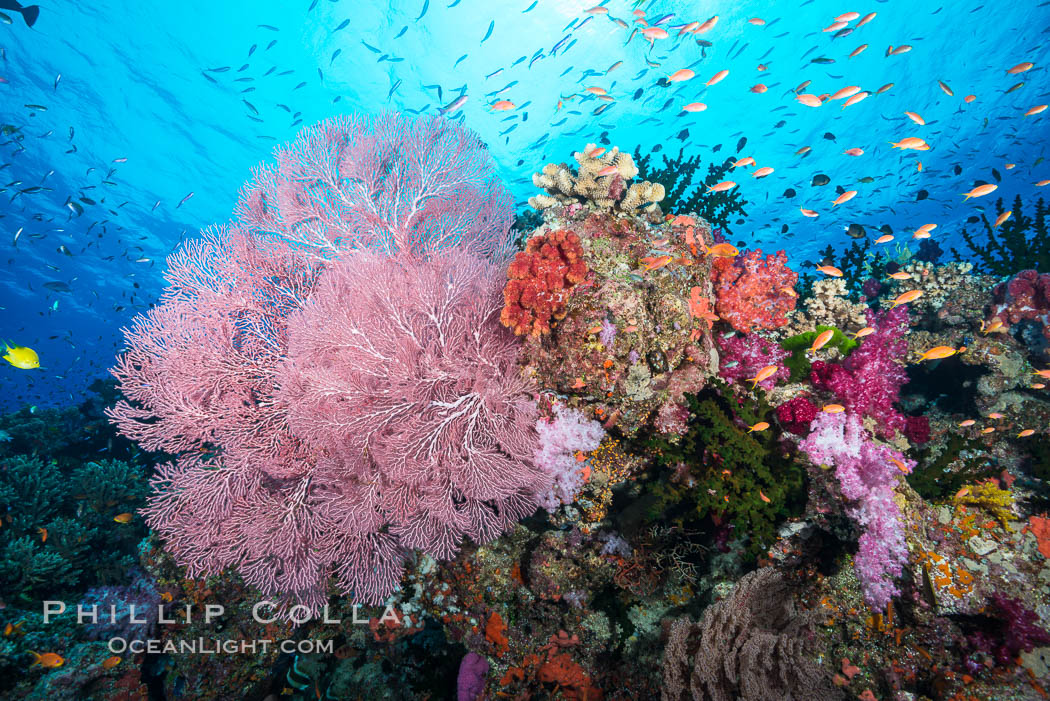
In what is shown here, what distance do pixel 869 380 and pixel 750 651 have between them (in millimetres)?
3093

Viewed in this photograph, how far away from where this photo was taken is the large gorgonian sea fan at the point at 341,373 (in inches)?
166

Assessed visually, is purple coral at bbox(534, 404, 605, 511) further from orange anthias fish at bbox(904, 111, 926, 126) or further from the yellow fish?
orange anthias fish at bbox(904, 111, 926, 126)

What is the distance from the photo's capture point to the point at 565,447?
4.29 meters

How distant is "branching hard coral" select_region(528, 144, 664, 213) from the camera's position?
5.45 m

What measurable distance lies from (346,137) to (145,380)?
457cm

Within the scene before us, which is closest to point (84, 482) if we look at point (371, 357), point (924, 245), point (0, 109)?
point (371, 357)

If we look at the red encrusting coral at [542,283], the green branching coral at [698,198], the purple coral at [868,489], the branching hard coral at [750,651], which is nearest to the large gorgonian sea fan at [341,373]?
the red encrusting coral at [542,283]

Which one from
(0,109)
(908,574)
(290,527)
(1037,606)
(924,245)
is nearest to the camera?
(1037,606)

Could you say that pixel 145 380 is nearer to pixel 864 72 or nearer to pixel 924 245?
pixel 924 245

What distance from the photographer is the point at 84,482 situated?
26.8 ft

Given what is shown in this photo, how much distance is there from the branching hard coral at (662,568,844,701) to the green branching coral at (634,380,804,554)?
1.46ft

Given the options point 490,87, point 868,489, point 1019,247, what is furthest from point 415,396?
point 490,87

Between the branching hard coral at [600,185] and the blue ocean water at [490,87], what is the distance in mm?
11323

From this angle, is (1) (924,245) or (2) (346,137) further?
(1) (924,245)
